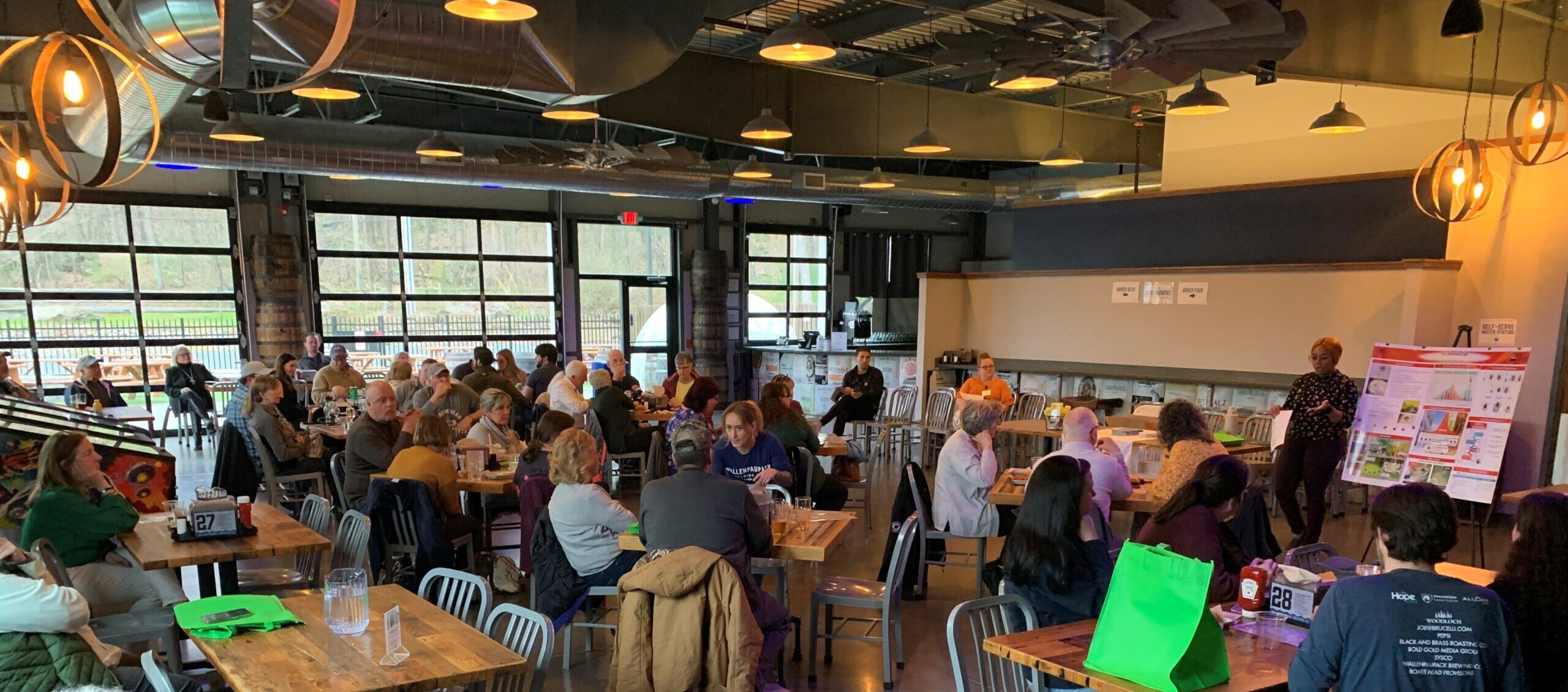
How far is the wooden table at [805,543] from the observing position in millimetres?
3828

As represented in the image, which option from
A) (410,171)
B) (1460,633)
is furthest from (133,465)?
(1460,633)

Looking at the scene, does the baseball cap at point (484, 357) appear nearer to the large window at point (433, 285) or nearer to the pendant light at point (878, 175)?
the large window at point (433, 285)

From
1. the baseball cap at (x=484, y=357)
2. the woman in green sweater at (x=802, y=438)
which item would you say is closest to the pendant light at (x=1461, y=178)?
the woman in green sweater at (x=802, y=438)

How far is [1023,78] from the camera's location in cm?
582

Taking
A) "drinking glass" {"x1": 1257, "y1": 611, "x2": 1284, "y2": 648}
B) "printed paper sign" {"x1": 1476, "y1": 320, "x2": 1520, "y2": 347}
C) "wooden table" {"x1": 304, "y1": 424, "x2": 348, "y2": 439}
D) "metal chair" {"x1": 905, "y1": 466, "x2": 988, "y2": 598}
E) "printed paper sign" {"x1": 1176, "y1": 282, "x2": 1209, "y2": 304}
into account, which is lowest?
"metal chair" {"x1": 905, "y1": 466, "x2": 988, "y2": 598}

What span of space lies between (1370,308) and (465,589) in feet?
26.3

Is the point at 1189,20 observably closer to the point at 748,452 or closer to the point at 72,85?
the point at 748,452

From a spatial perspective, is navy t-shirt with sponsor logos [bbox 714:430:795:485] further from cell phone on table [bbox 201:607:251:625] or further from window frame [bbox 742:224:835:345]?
window frame [bbox 742:224:835:345]

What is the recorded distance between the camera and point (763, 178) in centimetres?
1079

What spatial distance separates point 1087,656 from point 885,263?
47.2 ft

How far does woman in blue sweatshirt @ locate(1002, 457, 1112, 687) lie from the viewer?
3176 mm

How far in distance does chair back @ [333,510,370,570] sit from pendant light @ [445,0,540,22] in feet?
7.64

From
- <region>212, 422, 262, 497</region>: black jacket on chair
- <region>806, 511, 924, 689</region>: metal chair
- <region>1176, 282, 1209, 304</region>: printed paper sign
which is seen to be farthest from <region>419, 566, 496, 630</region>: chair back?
<region>1176, 282, 1209, 304</region>: printed paper sign

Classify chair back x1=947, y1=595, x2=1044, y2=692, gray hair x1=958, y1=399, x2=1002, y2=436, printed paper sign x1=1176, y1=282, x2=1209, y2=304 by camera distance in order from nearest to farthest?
chair back x1=947, y1=595, x2=1044, y2=692 → gray hair x1=958, y1=399, x2=1002, y2=436 → printed paper sign x1=1176, y1=282, x2=1209, y2=304
